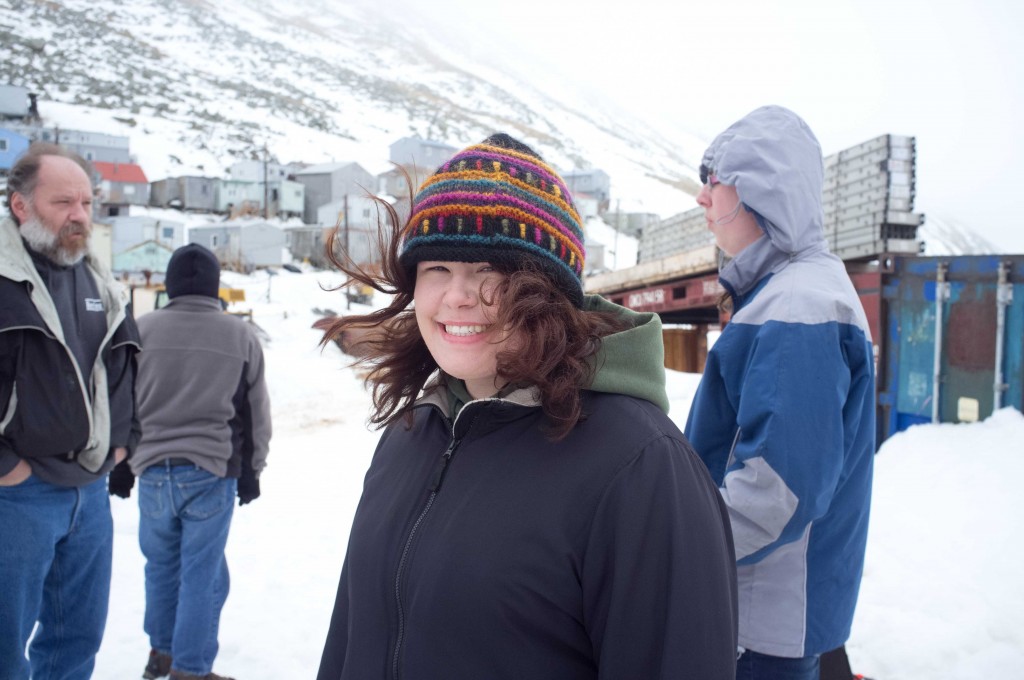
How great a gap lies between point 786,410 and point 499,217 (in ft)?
3.19

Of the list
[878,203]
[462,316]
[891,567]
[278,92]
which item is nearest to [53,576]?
[462,316]

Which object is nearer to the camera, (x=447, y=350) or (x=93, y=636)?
(x=447, y=350)

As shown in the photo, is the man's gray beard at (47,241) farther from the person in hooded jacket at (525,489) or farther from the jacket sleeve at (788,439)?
the jacket sleeve at (788,439)

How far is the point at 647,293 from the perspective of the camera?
10727mm

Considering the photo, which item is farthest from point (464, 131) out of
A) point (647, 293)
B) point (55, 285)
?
point (55, 285)

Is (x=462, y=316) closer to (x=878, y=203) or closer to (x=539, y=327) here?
(x=539, y=327)

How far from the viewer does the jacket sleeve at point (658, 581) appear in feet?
3.68

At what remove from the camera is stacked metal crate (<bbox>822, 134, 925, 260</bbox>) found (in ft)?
22.6

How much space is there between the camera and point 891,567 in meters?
4.55

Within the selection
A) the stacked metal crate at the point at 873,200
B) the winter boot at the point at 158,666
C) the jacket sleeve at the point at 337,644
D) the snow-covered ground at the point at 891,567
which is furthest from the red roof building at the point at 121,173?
the jacket sleeve at the point at 337,644

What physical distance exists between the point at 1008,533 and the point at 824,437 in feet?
12.8

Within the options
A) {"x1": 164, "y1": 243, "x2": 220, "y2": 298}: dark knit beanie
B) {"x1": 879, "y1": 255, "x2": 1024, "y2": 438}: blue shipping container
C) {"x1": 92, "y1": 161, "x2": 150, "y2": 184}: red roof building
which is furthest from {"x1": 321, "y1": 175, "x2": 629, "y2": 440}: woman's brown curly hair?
{"x1": 92, "y1": 161, "x2": 150, "y2": 184}: red roof building

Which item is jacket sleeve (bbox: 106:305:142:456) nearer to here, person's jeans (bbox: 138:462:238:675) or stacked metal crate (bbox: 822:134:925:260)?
person's jeans (bbox: 138:462:238:675)

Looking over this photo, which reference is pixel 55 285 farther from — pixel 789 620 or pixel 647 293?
pixel 647 293
